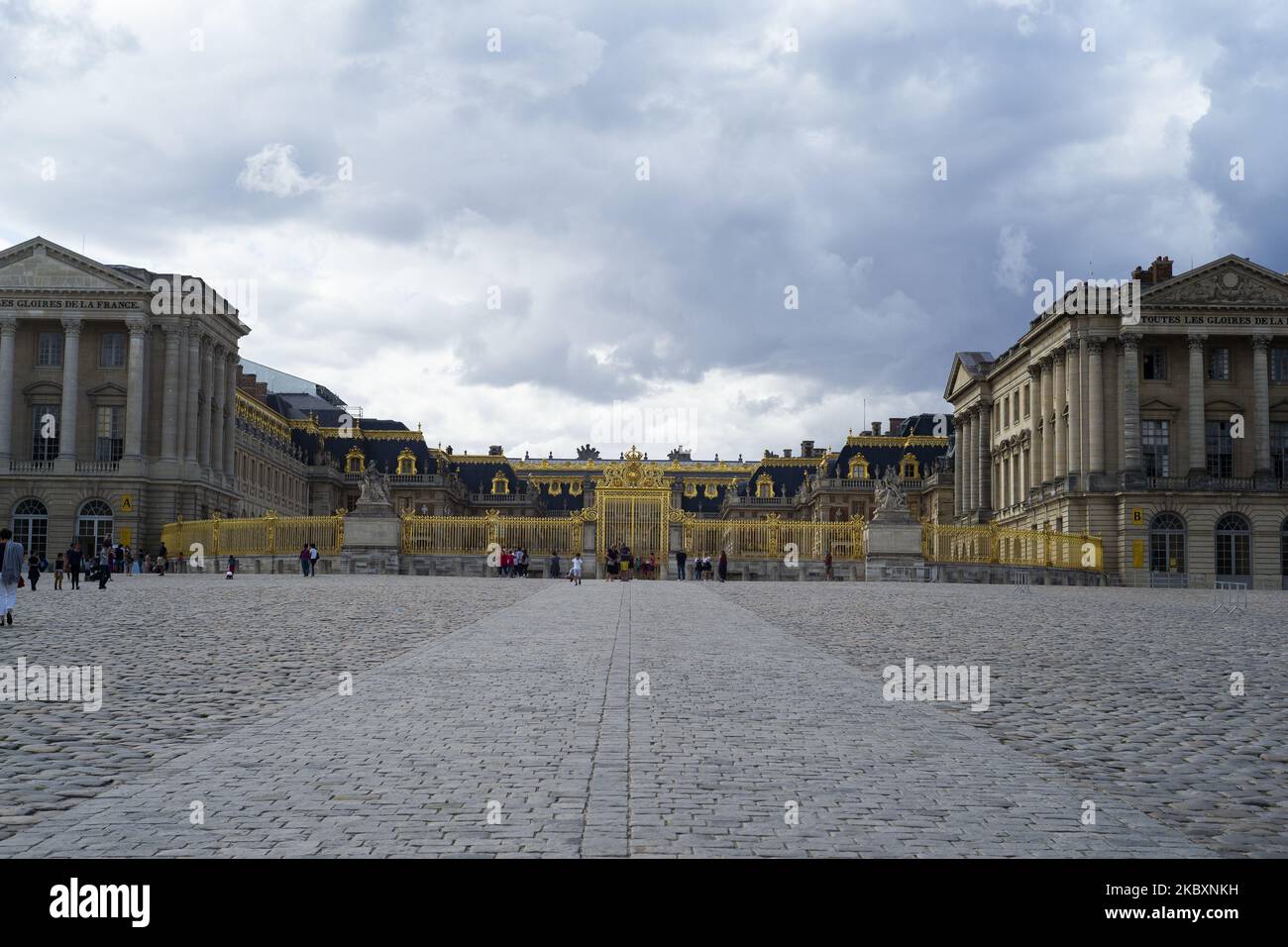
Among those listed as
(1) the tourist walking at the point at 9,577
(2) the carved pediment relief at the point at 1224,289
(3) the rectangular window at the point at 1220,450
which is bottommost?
(1) the tourist walking at the point at 9,577

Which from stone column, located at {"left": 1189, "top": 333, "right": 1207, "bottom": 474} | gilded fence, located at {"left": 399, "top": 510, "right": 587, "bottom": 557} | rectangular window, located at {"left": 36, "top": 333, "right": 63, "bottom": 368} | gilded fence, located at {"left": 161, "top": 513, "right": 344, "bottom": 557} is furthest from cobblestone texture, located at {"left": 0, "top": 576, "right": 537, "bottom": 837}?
stone column, located at {"left": 1189, "top": 333, "right": 1207, "bottom": 474}

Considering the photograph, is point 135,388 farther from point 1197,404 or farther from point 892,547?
point 1197,404

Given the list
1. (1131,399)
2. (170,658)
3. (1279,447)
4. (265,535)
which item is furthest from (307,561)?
(1279,447)

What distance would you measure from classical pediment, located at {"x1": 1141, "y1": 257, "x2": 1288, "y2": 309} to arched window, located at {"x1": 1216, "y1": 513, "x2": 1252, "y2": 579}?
10699 millimetres

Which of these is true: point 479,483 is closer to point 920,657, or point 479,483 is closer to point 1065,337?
point 1065,337

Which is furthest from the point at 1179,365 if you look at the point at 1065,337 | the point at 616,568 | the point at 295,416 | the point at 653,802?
the point at 295,416

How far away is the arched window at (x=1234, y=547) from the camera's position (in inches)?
2378

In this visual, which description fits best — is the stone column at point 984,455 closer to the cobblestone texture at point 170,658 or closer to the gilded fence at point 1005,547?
the gilded fence at point 1005,547

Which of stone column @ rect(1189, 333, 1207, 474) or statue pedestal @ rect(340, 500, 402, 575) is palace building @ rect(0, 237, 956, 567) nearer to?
statue pedestal @ rect(340, 500, 402, 575)

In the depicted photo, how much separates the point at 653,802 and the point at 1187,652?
11.8m

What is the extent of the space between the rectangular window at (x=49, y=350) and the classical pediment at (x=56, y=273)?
2.91 metres

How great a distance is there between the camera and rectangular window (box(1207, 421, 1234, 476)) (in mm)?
62625

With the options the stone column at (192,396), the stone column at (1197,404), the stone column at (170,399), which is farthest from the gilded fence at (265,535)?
the stone column at (1197,404)

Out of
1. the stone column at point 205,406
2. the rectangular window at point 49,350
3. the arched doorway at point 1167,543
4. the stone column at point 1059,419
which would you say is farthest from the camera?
the stone column at point 205,406
